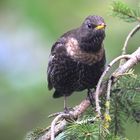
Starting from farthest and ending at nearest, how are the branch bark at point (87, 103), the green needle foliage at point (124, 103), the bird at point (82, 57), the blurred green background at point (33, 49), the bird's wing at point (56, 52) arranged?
the blurred green background at point (33, 49), the bird's wing at point (56, 52), the bird at point (82, 57), the green needle foliage at point (124, 103), the branch bark at point (87, 103)

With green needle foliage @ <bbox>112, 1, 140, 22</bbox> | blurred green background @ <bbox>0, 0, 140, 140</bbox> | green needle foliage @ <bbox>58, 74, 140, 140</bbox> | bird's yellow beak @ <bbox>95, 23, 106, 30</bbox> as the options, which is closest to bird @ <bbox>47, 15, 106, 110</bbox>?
bird's yellow beak @ <bbox>95, 23, 106, 30</bbox>

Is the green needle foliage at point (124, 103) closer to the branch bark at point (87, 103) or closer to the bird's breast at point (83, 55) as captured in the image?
the branch bark at point (87, 103)

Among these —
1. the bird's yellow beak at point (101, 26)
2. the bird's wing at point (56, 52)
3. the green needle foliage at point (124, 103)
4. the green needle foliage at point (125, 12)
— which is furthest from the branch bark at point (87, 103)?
the bird's wing at point (56, 52)

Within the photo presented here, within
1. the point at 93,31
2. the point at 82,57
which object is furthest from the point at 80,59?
the point at 93,31

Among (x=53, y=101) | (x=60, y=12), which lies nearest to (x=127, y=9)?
(x=53, y=101)

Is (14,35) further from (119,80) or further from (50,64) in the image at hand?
(119,80)

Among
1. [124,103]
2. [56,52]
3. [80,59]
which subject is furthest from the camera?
[56,52]

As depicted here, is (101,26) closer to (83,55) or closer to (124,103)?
(83,55)
